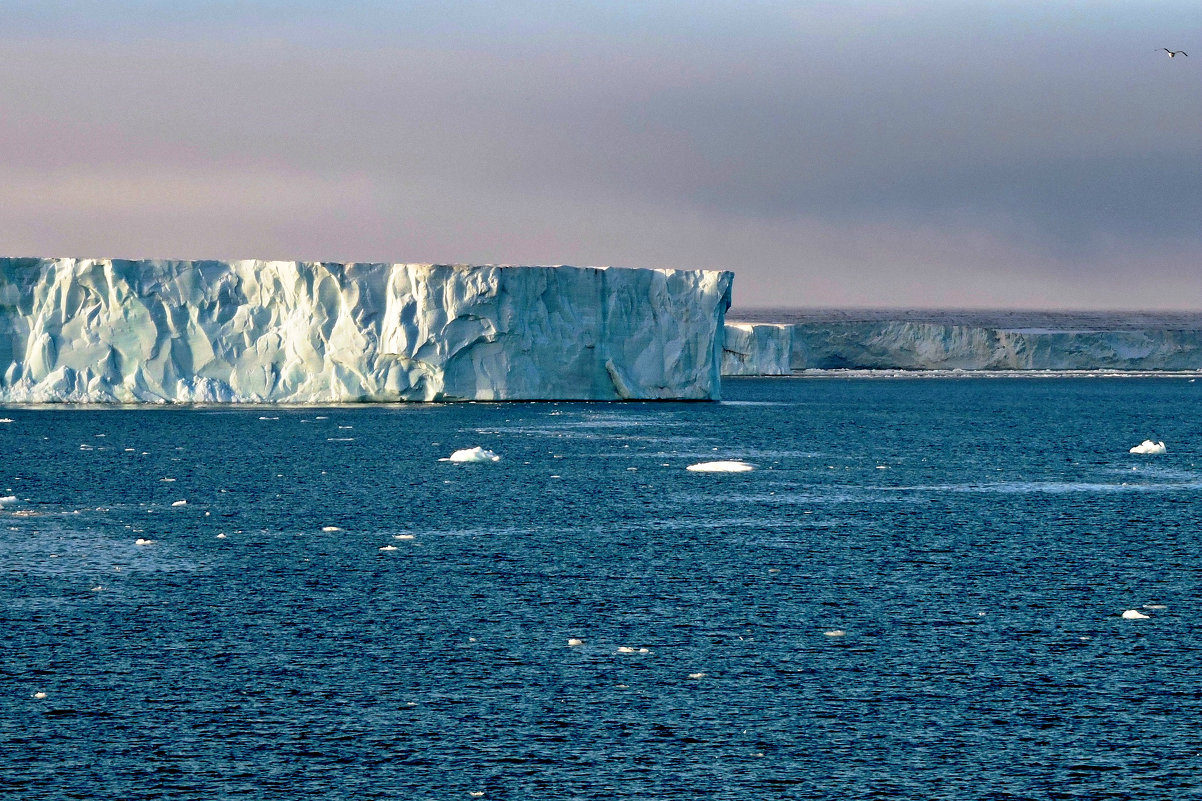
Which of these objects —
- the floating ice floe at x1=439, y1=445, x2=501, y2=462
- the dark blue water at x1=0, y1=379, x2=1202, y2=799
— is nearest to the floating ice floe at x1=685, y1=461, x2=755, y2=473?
the dark blue water at x1=0, y1=379, x2=1202, y2=799

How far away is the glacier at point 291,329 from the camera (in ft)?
137

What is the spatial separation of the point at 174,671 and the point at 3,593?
377 cm

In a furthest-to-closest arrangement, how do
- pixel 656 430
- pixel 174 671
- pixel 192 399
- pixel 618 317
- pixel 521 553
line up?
pixel 618 317 < pixel 192 399 < pixel 656 430 < pixel 521 553 < pixel 174 671

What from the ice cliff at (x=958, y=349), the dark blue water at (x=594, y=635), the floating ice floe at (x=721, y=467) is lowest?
the dark blue water at (x=594, y=635)

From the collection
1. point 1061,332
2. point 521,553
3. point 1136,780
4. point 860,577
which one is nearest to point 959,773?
point 1136,780

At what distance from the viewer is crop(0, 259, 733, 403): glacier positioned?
137 feet

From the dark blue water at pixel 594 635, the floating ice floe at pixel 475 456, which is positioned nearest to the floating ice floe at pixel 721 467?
the dark blue water at pixel 594 635

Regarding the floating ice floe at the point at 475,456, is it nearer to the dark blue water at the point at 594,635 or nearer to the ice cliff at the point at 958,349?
the dark blue water at the point at 594,635

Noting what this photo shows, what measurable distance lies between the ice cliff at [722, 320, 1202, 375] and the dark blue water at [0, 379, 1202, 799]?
233 feet

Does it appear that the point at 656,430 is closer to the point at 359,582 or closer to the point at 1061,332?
the point at 359,582

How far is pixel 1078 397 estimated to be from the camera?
7162 cm

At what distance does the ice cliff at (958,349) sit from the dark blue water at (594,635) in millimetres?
71008

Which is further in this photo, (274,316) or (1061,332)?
(1061,332)

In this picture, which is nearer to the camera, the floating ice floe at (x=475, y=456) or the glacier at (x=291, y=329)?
the floating ice floe at (x=475, y=456)
